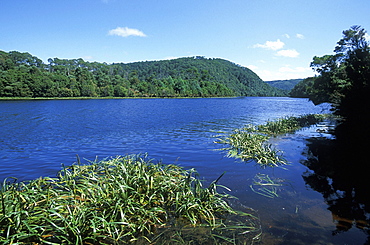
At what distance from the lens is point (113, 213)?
5.34m

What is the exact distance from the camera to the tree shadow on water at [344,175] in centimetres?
658

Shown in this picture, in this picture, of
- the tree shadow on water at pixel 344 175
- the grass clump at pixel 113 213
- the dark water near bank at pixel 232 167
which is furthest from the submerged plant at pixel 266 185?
the grass clump at pixel 113 213

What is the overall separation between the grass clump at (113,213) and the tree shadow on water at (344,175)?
292 cm

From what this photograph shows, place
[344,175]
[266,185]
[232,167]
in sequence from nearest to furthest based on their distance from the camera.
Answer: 1. [266,185]
2. [344,175]
3. [232,167]

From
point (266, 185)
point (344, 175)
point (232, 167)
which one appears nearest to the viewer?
point (266, 185)

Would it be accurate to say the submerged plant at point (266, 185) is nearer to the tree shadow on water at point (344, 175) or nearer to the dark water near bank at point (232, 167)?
the dark water near bank at point (232, 167)

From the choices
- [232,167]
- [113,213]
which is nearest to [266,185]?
[232,167]

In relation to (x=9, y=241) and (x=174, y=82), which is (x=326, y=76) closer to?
(x=9, y=241)

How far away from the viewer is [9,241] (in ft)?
14.4

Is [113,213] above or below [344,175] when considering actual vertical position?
above

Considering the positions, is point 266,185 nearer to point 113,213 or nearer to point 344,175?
point 344,175

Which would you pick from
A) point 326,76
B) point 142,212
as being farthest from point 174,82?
point 142,212

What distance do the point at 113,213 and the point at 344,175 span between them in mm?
10099

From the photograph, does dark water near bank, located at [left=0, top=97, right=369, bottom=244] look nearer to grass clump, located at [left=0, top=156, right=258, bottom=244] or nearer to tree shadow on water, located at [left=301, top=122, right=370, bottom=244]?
tree shadow on water, located at [left=301, top=122, right=370, bottom=244]
